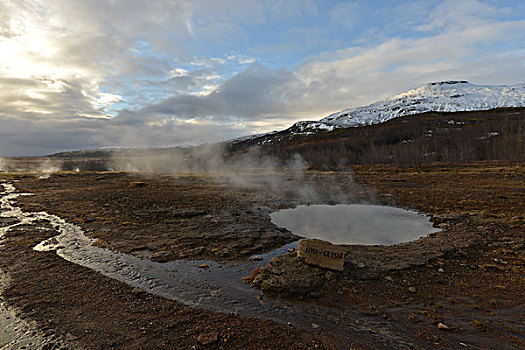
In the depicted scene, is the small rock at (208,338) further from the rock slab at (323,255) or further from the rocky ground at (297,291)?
the rock slab at (323,255)

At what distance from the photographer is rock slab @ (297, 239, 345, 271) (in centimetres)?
688

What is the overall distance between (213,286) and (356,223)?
343 inches

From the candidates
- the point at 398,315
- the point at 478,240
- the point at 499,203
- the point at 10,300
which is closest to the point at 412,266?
the point at 398,315

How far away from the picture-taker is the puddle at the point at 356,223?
10.7 m

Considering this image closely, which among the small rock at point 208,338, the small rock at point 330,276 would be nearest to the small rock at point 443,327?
the small rock at point 330,276

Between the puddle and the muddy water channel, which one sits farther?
the puddle

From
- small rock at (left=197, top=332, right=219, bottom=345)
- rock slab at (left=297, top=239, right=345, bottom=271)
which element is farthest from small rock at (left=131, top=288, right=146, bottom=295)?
rock slab at (left=297, top=239, right=345, bottom=271)

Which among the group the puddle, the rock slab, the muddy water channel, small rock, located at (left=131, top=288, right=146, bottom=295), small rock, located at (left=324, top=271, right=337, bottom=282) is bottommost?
the puddle

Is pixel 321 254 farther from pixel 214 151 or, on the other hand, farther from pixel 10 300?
pixel 214 151

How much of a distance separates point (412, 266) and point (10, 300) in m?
10.6

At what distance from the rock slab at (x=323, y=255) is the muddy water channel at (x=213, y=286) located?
4.40ft

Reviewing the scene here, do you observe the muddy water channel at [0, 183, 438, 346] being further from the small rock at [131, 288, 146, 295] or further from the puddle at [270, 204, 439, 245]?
the puddle at [270, 204, 439, 245]

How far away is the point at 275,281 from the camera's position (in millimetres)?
6570

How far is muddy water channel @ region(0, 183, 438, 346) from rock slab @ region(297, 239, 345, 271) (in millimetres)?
1341
